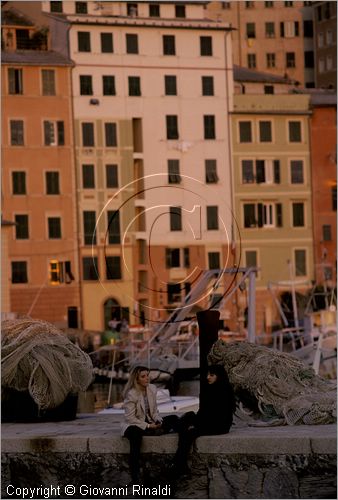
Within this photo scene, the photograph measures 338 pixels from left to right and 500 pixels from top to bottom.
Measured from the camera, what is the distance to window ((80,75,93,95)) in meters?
72.6

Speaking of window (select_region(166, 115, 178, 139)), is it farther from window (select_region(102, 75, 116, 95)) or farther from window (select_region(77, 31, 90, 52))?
window (select_region(77, 31, 90, 52))

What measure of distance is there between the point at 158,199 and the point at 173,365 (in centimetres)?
3613

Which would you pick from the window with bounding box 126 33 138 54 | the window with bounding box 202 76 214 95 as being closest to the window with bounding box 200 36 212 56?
the window with bounding box 202 76 214 95

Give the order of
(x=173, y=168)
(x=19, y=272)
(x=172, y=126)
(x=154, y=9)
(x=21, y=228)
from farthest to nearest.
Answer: (x=154, y=9)
(x=172, y=126)
(x=173, y=168)
(x=21, y=228)
(x=19, y=272)

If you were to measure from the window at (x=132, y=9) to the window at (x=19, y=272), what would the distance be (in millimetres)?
13010

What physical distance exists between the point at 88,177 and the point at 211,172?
6018 millimetres

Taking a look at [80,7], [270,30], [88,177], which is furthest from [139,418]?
[270,30]

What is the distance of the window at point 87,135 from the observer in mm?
72312

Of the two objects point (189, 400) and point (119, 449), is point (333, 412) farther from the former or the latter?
point (189, 400)

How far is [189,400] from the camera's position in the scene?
28016 mm

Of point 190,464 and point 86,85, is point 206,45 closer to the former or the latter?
point 86,85

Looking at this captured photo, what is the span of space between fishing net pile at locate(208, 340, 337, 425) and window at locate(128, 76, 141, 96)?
57.9 meters

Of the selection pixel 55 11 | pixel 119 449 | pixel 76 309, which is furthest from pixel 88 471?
pixel 55 11

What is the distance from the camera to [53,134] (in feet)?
236
